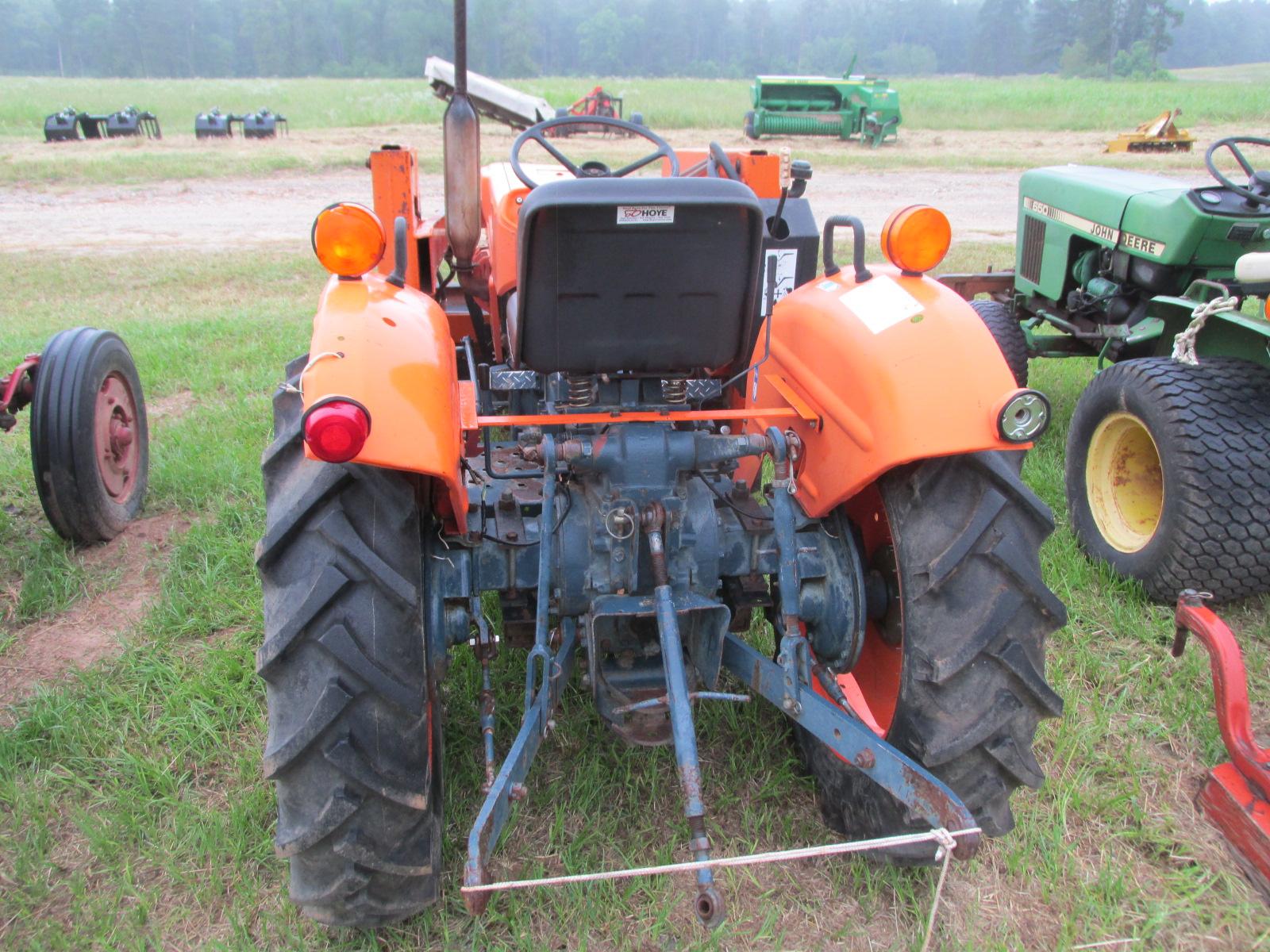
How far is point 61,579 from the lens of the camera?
3.52 meters

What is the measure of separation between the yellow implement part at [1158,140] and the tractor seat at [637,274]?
19.1 metres

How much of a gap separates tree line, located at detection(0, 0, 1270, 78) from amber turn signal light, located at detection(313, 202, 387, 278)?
4961 cm

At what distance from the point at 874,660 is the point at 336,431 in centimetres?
146

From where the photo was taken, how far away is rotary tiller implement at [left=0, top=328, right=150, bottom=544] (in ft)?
11.5

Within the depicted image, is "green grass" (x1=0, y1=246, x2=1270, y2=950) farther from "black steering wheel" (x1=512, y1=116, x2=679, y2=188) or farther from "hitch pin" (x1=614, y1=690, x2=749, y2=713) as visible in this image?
"black steering wheel" (x1=512, y1=116, x2=679, y2=188)

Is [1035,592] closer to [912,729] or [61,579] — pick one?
[912,729]

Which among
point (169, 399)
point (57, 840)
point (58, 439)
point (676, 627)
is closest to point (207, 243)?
point (169, 399)

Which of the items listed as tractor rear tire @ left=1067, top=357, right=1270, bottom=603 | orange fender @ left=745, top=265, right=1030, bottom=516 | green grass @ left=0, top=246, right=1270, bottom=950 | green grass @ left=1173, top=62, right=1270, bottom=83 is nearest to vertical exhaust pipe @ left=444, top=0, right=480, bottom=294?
orange fender @ left=745, top=265, right=1030, bottom=516

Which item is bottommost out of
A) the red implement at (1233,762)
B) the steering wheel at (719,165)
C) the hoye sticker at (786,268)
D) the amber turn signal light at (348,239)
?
the red implement at (1233,762)

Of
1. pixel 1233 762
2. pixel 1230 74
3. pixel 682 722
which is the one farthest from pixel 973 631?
pixel 1230 74

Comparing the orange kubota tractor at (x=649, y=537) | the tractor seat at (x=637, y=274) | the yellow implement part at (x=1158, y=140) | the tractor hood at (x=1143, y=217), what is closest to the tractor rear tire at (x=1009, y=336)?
the tractor hood at (x=1143, y=217)

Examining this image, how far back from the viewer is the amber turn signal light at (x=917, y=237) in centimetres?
225

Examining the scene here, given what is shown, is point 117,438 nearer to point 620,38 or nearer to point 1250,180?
point 1250,180

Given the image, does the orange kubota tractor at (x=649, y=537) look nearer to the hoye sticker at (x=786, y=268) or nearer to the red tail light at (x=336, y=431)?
the red tail light at (x=336, y=431)
